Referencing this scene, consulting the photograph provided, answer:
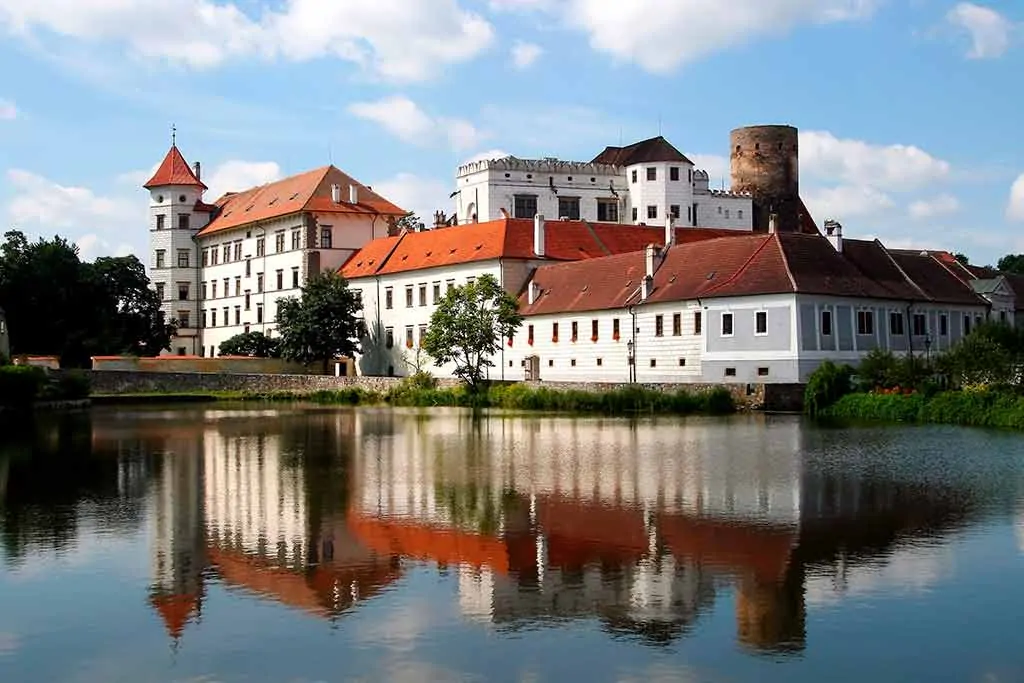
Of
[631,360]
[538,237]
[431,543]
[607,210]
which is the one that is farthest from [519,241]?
[431,543]

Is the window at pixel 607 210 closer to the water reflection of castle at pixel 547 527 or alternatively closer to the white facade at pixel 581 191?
the white facade at pixel 581 191

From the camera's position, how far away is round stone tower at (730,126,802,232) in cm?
8881

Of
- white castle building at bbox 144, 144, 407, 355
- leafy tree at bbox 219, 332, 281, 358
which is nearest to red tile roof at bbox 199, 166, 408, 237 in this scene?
white castle building at bbox 144, 144, 407, 355

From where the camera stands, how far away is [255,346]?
245 feet

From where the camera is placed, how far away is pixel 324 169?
273ft

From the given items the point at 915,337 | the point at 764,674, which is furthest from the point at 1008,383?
the point at 764,674

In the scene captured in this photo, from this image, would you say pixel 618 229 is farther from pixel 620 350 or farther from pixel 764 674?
pixel 764 674

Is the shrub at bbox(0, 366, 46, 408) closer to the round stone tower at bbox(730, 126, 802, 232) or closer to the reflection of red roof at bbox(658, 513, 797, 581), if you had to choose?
the reflection of red roof at bbox(658, 513, 797, 581)

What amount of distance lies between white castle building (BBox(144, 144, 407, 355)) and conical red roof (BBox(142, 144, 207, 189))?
7 centimetres

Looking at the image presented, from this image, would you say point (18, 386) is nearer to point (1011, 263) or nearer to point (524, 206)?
point (524, 206)

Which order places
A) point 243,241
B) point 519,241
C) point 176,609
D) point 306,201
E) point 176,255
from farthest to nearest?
point 176,255 < point 243,241 < point 306,201 < point 519,241 < point 176,609

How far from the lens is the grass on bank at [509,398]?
44.0m

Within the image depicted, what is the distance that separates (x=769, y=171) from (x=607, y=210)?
14175 millimetres

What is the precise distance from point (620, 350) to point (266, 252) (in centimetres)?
3735
